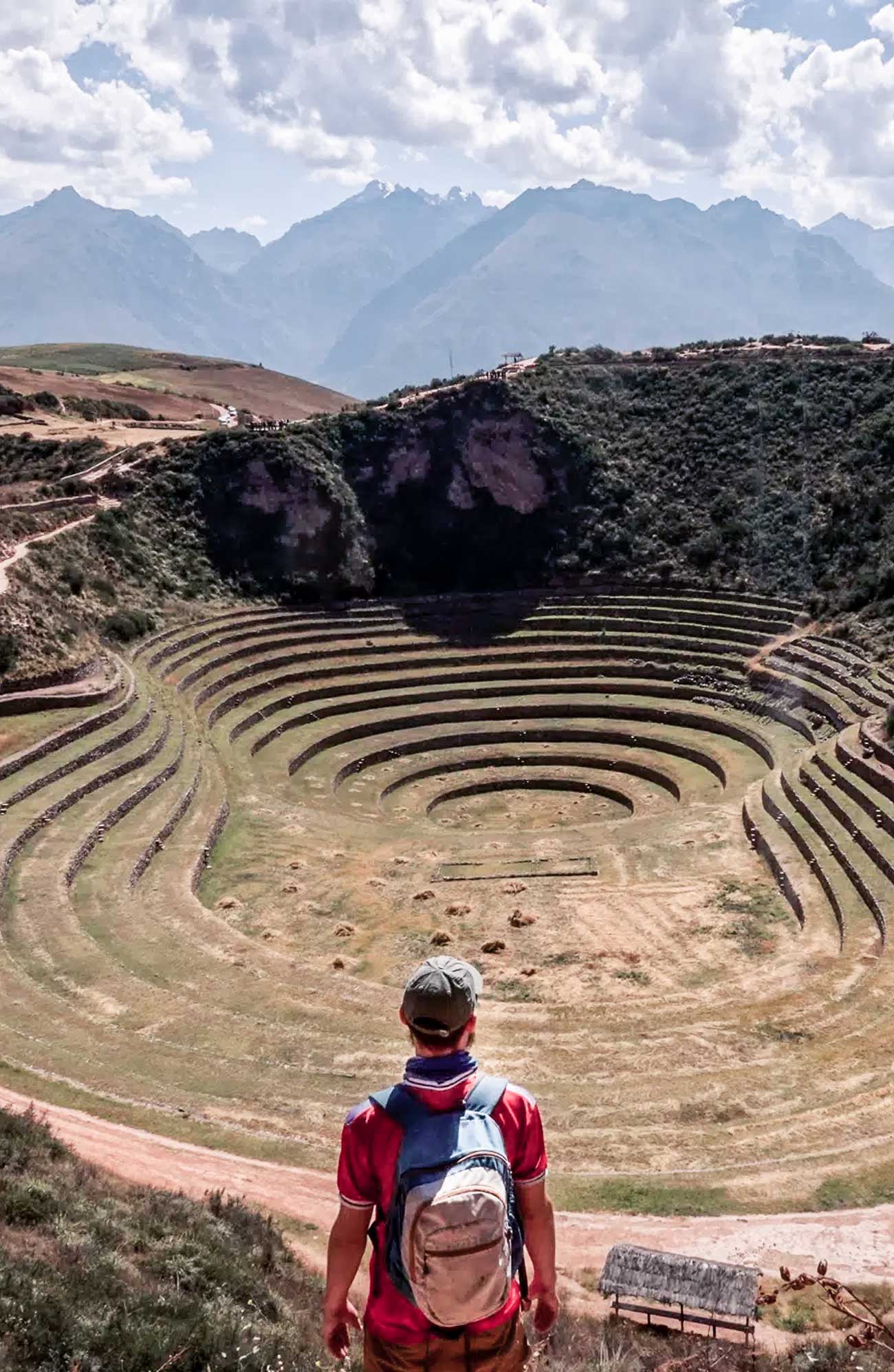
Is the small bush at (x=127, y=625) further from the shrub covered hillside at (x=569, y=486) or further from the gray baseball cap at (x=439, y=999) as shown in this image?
the gray baseball cap at (x=439, y=999)

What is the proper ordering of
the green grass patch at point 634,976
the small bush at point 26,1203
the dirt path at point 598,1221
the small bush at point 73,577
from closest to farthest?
the small bush at point 26,1203, the dirt path at point 598,1221, the green grass patch at point 634,976, the small bush at point 73,577

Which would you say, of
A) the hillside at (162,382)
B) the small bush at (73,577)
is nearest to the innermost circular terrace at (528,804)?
the small bush at (73,577)

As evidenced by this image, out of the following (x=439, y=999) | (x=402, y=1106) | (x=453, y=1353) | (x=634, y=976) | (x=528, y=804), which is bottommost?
(x=634, y=976)

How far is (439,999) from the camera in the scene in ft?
17.1

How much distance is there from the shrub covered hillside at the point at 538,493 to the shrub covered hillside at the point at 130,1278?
38586 millimetres

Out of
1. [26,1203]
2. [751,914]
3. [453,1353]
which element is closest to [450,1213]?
[453,1353]

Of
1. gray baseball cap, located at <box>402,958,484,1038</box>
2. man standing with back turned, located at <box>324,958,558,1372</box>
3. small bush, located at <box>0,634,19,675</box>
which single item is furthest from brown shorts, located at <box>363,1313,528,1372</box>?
small bush, located at <box>0,634,19,675</box>

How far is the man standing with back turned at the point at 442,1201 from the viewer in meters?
4.96

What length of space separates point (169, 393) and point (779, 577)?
208 feet

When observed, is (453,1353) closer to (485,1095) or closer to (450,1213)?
(450,1213)

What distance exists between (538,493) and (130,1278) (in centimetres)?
5608

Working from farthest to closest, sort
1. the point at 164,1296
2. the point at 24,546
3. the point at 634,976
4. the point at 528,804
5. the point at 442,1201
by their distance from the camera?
1. the point at 24,546
2. the point at 528,804
3. the point at 634,976
4. the point at 164,1296
5. the point at 442,1201

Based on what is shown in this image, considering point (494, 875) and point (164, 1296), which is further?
point (494, 875)

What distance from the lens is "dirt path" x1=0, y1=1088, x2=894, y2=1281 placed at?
14609 millimetres
